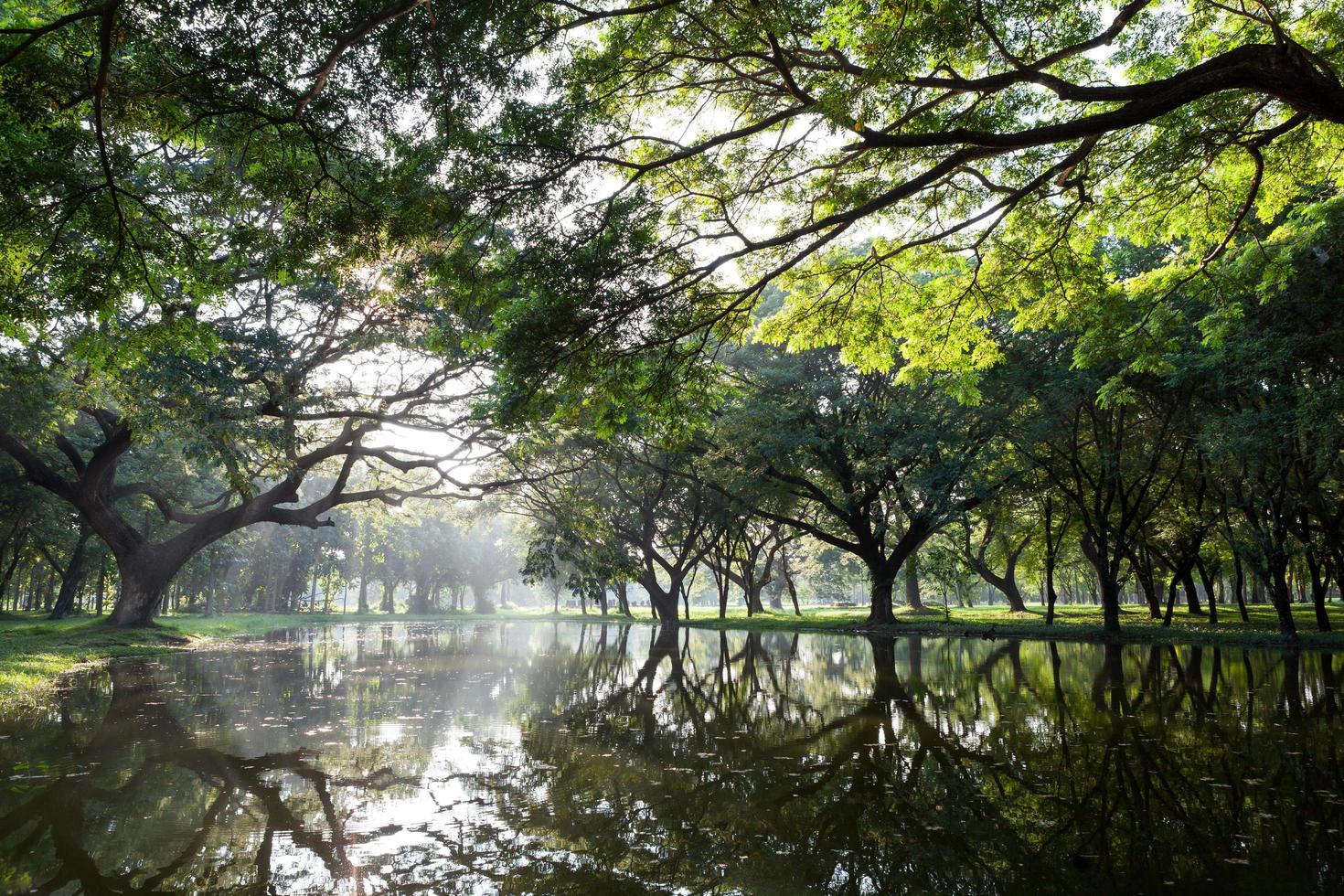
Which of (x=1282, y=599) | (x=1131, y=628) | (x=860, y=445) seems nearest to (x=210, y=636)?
(x=860, y=445)

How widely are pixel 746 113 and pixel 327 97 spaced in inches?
174

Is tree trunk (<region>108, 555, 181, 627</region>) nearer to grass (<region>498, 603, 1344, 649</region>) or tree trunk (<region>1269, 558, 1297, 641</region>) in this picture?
grass (<region>498, 603, 1344, 649</region>)

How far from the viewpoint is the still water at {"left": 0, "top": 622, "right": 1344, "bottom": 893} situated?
3.94 meters

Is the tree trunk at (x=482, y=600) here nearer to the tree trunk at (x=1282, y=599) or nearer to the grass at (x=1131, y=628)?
the grass at (x=1131, y=628)

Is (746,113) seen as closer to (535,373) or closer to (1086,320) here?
(535,373)

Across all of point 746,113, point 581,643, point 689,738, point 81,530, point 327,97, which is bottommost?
point 581,643

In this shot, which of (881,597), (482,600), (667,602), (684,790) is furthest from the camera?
(482,600)

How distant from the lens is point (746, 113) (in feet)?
26.5

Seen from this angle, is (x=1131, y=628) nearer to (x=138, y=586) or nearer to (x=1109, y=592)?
(x=1109, y=592)

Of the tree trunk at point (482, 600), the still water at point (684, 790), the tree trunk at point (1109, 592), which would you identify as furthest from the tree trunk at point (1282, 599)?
the tree trunk at point (482, 600)

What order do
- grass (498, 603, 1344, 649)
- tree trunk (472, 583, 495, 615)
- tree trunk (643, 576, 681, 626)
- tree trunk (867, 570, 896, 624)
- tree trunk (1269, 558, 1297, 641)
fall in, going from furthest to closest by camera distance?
tree trunk (472, 583, 495, 615)
tree trunk (643, 576, 681, 626)
tree trunk (867, 570, 896, 624)
grass (498, 603, 1344, 649)
tree trunk (1269, 558, 1297, 641)

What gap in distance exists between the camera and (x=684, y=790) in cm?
550

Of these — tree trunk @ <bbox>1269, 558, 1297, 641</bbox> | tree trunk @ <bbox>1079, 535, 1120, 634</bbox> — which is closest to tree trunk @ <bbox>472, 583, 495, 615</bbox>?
tree trunk @ <bbox>1079, 535, 1120, 634</bbox>

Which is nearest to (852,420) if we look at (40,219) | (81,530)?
(40,219)
